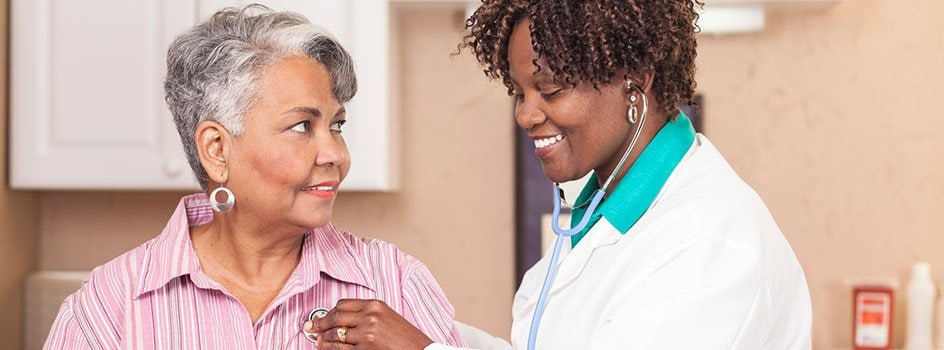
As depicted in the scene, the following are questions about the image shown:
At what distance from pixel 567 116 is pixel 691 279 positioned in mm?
254

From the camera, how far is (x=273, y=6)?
7.90 feet

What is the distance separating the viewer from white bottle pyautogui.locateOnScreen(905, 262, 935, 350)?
8.34ft

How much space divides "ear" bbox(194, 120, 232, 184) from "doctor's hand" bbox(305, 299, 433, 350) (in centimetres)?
26

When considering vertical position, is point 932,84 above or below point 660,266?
above

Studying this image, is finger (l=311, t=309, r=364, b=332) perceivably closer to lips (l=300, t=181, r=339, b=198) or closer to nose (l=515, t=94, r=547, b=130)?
lips (l=300, t=181, r=339, b=198)

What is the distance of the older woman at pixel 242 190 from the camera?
1467 millimetres

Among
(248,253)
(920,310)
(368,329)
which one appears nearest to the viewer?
(368,329)

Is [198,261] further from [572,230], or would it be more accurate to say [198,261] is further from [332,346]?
[572,230]

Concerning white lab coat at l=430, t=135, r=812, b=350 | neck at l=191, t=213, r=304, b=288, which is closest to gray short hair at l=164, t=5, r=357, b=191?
neck at l=191, t=213, r=304, b=288

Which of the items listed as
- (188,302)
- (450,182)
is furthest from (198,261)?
(450,182)

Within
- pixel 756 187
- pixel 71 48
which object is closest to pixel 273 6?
pixel 71 48

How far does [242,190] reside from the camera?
1.51 meters

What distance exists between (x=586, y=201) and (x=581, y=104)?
0.25 meters

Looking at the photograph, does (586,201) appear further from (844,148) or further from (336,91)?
(844,148)
